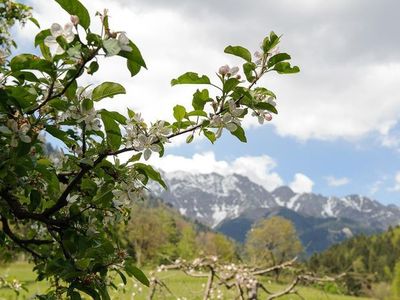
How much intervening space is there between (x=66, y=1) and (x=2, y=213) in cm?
146

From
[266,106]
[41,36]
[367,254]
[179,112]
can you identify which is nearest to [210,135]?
[179,112]

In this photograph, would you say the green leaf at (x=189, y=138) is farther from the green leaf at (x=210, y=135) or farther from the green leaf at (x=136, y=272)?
the green leaf at (x=136, y=272)

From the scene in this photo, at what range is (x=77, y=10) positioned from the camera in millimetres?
1600

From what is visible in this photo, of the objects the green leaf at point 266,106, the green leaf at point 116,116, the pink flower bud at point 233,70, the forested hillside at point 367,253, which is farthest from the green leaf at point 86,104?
the forested hillside at point 367,253

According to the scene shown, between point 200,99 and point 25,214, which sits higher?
point 200,99

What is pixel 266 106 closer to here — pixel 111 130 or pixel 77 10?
pixel 111 130

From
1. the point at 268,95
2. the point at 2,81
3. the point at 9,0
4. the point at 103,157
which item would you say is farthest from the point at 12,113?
the point at 9,0

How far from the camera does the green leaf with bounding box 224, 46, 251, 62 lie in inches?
81.8

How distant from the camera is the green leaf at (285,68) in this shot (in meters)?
2.14

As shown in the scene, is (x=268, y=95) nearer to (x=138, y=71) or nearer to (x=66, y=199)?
(x=138, y=71)

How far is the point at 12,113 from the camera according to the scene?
188 cm

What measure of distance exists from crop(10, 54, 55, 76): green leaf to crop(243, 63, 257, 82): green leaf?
89 cm

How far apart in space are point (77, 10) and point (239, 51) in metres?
0.81

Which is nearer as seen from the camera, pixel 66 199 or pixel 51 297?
pixel 66 199
